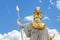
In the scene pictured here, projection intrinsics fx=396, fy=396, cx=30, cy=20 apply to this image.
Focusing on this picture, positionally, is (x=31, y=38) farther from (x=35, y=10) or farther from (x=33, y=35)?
(x=35, y=10)

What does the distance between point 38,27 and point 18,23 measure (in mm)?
659

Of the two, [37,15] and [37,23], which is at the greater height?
[37,15]

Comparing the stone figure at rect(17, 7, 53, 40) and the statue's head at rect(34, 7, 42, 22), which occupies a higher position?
the statue's head at rect(34, 7, 42, 22)

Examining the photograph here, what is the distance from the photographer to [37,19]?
42.0 feet

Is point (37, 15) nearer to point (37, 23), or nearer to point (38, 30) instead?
point (37, 23)

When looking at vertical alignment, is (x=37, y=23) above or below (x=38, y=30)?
above

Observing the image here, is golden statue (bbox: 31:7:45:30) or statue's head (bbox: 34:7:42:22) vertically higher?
statue's head (bbox: 34:7:42:22)

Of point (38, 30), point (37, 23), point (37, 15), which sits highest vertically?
point (37, 15)

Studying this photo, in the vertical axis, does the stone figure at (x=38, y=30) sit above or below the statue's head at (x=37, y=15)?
below

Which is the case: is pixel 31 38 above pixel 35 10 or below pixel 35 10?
below

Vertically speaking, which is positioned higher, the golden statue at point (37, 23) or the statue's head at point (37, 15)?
the statue's head at point (37, 15)

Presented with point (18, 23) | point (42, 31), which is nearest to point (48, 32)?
point (42, 31)

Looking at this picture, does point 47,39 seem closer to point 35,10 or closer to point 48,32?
point 48,32

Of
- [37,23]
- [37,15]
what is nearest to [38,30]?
[37,23]
